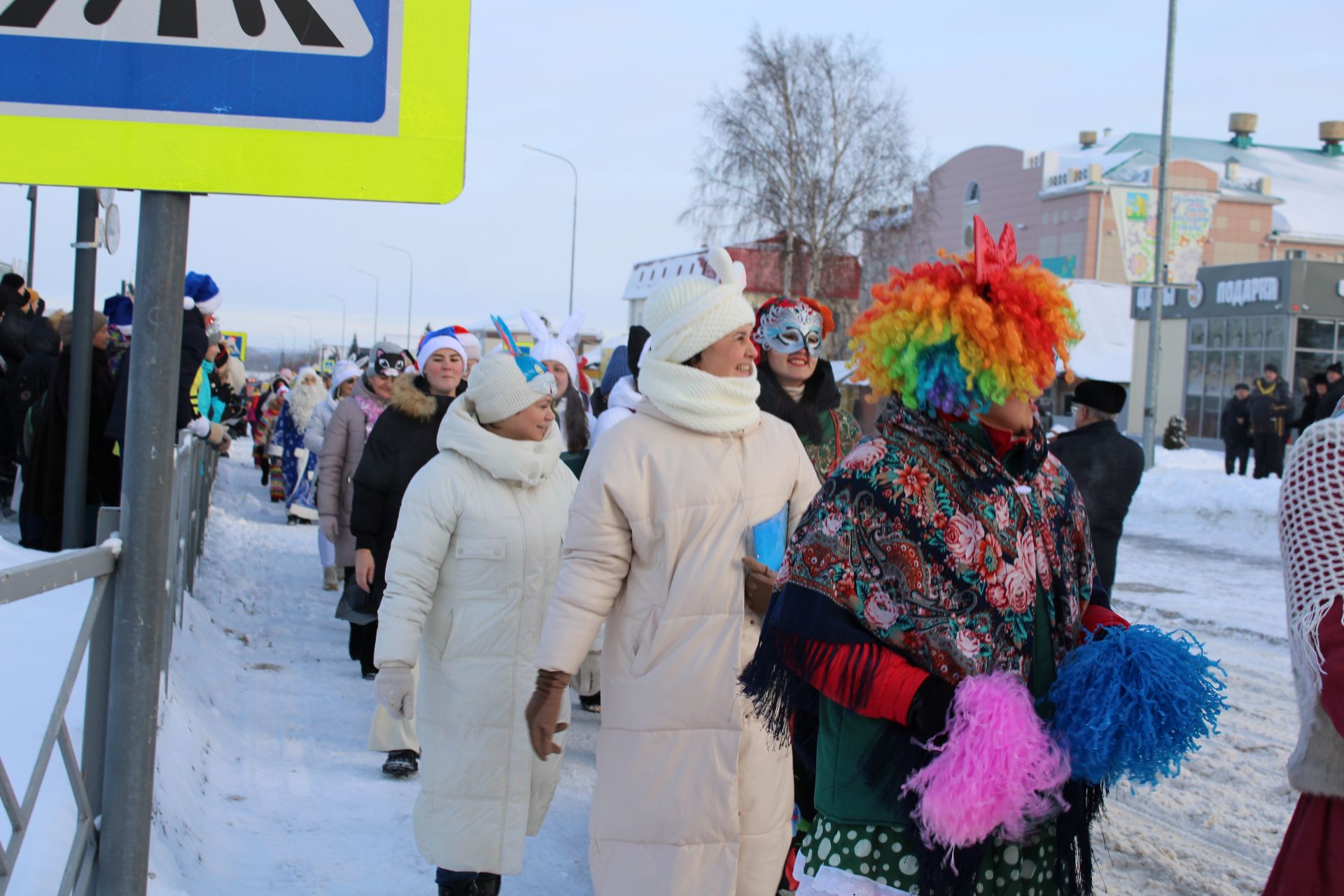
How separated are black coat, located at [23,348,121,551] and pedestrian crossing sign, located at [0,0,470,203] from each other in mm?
6351

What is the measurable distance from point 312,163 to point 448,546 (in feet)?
7.34

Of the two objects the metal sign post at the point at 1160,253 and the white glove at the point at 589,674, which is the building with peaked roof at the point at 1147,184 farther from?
the white glove at the point at 589,674

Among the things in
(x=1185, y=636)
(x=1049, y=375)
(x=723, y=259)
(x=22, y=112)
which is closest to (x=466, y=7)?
(x=22, y=112)

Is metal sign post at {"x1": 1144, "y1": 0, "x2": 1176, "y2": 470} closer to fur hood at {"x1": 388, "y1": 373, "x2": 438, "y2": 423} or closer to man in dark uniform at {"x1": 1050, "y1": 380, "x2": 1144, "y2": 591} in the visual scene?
man in dark uniform at {"x1": 1050, "y1": 380, "x2": 1144, "y2": 591}

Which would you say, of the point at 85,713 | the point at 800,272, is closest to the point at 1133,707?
the point at 85,713

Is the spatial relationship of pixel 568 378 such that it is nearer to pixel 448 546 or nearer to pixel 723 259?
pixel 448 546

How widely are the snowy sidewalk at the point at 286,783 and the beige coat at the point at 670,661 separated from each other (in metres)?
1.41

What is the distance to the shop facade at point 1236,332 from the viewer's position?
1312 inches

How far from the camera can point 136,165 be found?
2148mm

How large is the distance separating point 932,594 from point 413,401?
4.34 m

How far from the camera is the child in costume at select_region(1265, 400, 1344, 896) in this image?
2029 millimetres

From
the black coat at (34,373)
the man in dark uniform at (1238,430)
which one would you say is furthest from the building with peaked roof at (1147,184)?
the black coat at (34,373)

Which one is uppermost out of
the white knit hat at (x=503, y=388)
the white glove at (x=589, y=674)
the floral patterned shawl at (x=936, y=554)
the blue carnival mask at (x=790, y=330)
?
the blue carnival mask at (x=790, y=330)

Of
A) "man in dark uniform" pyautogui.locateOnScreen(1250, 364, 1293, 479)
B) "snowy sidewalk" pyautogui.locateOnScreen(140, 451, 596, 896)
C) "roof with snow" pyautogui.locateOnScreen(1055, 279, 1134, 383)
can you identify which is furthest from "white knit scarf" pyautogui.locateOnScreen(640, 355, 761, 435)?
"roof with snow" pyautogui.locateOnScreen(1055, 279, 1134, 383)
